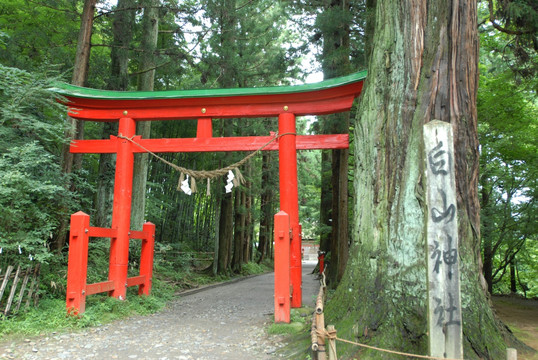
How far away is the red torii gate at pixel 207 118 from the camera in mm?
7070

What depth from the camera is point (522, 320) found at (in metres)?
7.29

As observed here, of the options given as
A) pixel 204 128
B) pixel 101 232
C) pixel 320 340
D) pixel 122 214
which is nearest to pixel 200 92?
pixel 204 128

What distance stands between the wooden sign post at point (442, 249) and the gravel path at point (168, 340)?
2.38 m

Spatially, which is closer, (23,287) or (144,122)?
(23,287)

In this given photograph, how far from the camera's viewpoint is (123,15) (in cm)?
980

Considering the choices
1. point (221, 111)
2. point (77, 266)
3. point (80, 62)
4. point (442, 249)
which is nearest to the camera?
point (442, 249)

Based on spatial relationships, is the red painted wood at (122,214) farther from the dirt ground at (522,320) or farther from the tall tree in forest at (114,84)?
the dirt ground at (522,320)

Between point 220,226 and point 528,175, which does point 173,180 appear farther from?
point 528,175

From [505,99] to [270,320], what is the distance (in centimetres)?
744

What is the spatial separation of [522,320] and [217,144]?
6.41 meters

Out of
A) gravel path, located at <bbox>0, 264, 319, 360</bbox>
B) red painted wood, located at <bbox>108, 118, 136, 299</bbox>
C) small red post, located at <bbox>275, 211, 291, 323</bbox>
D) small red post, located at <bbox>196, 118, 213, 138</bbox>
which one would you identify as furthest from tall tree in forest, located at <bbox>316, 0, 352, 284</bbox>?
red painted wood, located at <bbox>108, 118, 136, 299</bbox>

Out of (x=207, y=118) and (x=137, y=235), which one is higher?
(x=207, y=118)

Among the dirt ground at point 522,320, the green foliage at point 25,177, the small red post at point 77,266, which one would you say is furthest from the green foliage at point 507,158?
the green foliage at point 25,177

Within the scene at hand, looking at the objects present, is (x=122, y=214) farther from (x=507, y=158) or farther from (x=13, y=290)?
(x=507, y=158)
